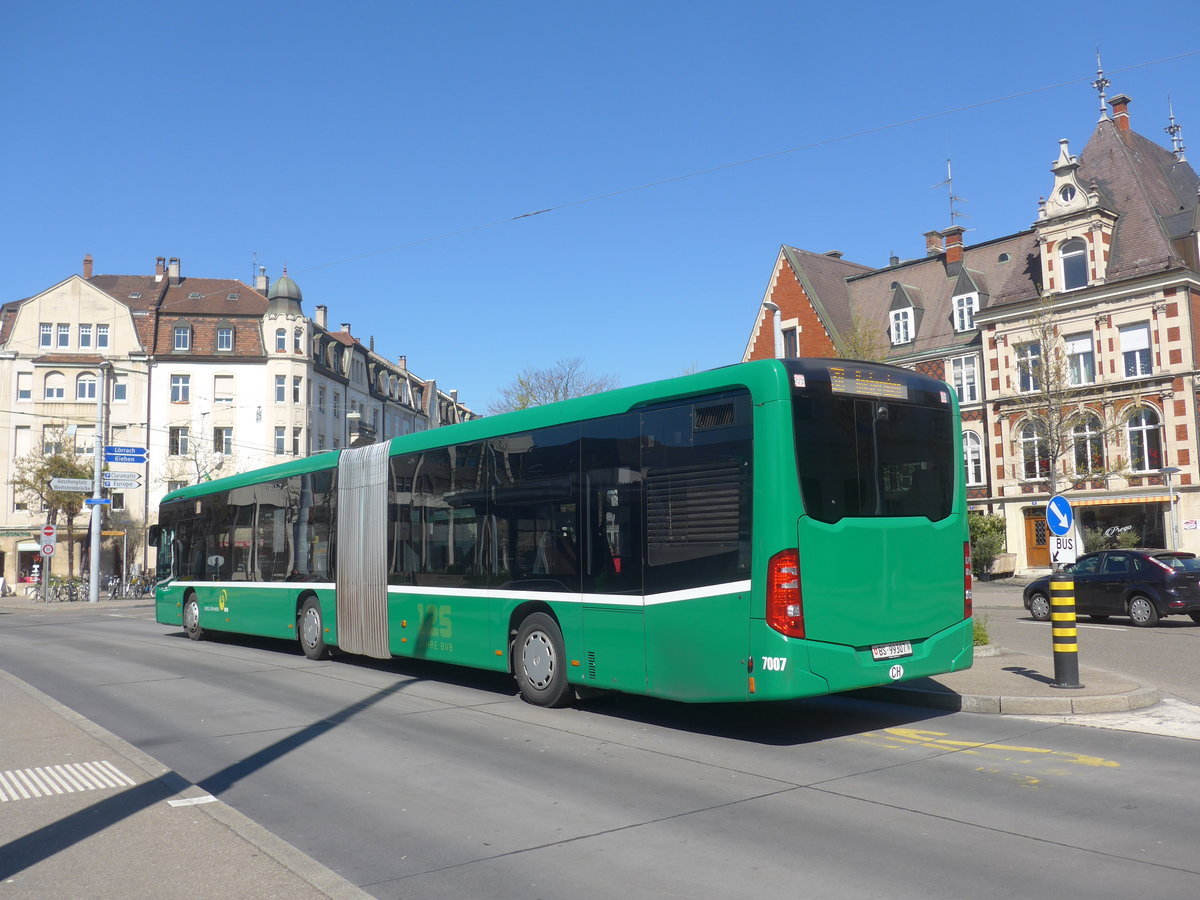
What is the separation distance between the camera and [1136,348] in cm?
3909

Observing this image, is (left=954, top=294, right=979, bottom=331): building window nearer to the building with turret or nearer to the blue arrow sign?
the building with turret

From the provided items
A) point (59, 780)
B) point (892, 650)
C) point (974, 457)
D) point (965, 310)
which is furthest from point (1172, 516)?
point (59, 780)

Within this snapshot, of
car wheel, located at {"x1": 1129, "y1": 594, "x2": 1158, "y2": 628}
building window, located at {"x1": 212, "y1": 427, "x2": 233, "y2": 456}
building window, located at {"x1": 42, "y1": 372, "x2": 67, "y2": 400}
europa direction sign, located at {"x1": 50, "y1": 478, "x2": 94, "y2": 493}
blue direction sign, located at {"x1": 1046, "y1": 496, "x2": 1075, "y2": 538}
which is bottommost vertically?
car wheel, located at {"x1": 1129, "y1": 594, "x2": 1158, "y2": 628}

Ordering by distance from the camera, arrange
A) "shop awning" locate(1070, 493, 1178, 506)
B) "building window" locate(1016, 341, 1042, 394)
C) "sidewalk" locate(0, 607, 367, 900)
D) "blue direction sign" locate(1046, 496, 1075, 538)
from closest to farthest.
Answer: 1. "sidewalk" locate(0, 607, 367, 900)
2. "blue direction sign" locate(1046, 496, 1075, 538)
3. "shop awning" locate(1070, 493, 1178, 506)
4. "building window" locate(1016, 341, 1042, 394)

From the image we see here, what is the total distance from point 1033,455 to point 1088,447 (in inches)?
123

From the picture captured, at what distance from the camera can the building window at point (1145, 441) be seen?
38.3 metres

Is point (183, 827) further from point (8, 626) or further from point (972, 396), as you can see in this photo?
point (972, 396)

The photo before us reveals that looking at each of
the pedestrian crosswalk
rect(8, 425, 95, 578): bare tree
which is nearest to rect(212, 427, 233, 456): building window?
rect(8, 425, 95, 578): bare tree

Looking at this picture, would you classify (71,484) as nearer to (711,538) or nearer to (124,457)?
(124,457)

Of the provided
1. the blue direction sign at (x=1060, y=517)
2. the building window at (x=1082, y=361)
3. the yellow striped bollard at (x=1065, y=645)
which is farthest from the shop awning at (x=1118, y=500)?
the yellow striped bollard at (x=1065, y=645)

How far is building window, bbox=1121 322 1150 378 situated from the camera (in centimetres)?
3887

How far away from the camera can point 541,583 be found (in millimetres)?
10938

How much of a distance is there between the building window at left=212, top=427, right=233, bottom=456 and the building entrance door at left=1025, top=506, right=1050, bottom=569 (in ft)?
145

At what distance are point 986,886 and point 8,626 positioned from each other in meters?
30.1
